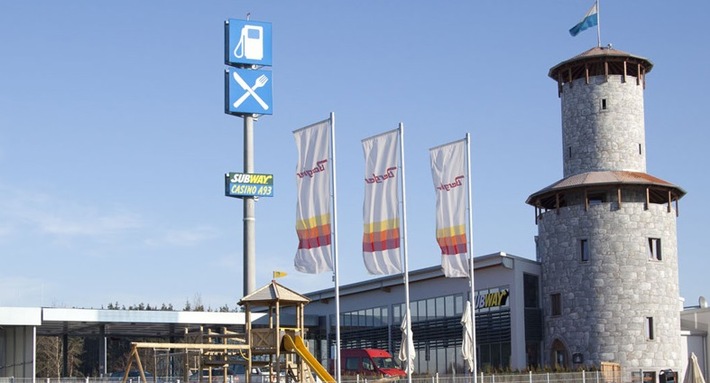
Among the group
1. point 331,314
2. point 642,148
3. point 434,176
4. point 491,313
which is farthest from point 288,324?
point 434,176

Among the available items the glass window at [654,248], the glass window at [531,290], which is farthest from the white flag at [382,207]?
the glass window at [654,248]

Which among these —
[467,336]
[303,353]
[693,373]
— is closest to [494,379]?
[467,336]

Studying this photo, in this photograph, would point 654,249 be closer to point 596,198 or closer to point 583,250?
point 583,250

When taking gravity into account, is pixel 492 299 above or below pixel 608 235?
below

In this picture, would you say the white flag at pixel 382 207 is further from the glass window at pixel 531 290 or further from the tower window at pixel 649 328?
the tower window at pixel 649 328

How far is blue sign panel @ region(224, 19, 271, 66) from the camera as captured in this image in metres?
54.2

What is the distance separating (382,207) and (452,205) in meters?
2.86

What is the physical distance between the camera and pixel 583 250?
51.4 meters

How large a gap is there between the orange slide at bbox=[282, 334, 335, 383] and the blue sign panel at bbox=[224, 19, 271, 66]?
21622 millimetres

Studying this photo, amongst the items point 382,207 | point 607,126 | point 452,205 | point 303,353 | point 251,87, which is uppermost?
point 251,87

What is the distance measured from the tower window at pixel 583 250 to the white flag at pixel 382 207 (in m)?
19.0

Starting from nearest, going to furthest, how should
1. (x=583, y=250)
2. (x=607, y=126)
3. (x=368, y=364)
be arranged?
(x=368, y=364) → (x=583, y=250) → (x=607, y=126)

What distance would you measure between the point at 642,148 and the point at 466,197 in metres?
20.1

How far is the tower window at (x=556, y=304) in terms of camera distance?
51.8m
